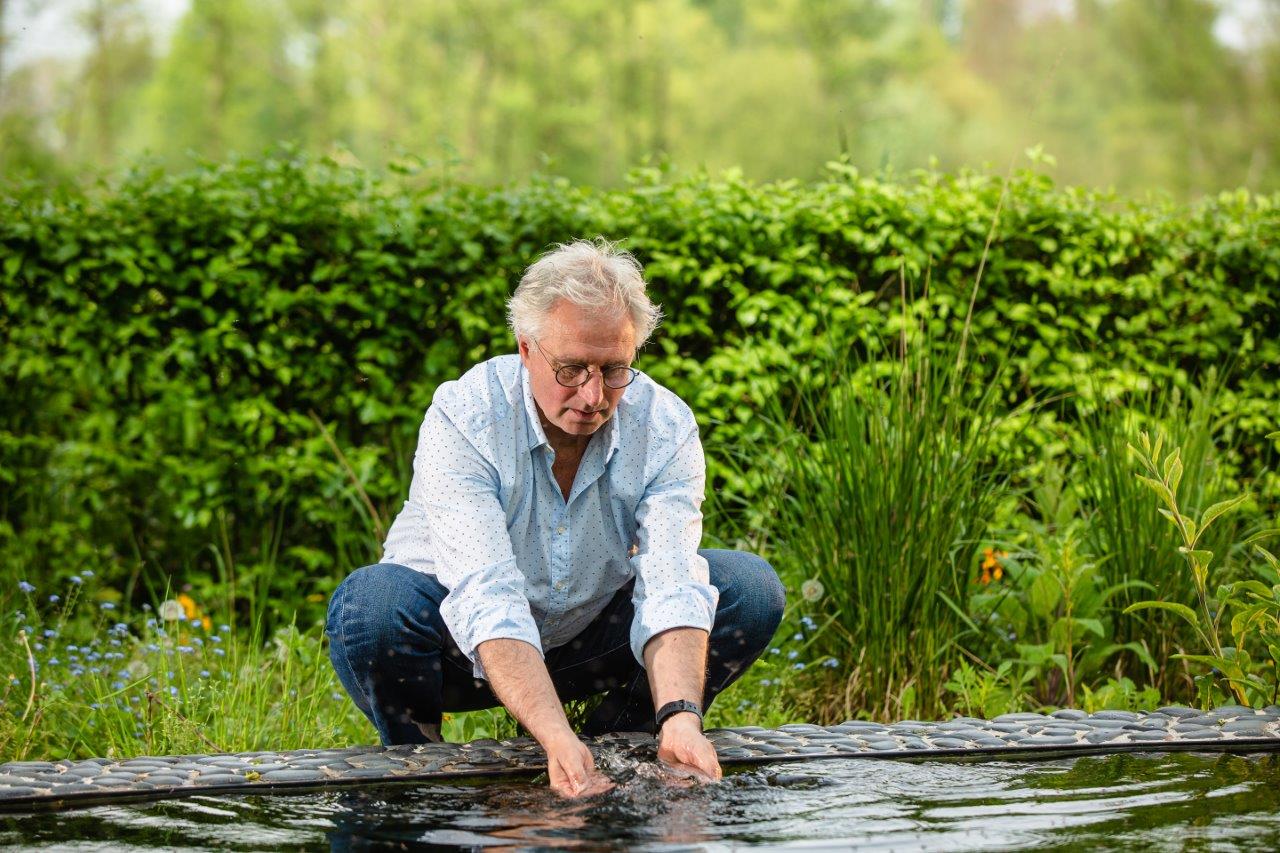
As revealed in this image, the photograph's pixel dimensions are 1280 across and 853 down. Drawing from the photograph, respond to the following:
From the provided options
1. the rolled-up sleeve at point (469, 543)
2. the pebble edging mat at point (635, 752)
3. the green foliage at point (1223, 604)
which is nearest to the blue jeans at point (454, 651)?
the rolled-up sleeve at point (469, 543)

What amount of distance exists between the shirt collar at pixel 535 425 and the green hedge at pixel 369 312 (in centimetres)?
209

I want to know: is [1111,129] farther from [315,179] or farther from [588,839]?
[588,839]

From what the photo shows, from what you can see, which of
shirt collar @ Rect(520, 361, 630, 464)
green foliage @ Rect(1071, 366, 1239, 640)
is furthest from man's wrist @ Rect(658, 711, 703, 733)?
green foliage @ Rect(1071, 366, 1239, 640)

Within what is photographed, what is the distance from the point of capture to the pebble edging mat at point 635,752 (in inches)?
110

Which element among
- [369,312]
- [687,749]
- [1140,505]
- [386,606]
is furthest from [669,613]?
[369,312]

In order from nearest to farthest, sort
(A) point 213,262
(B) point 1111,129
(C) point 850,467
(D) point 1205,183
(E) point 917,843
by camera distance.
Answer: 1. (E) point 917,843
2. (C) point 850,467
3. (A) point 213,262
4. (D) point 1205,183
5. (B) point 1111,129

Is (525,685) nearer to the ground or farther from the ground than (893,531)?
nearer to the ground

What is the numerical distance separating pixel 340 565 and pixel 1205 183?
30.3m

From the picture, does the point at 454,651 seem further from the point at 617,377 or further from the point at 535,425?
the point at 617,377

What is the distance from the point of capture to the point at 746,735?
126 inches

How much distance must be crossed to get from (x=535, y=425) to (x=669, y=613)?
0.60 metres

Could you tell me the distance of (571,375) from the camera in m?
3.11

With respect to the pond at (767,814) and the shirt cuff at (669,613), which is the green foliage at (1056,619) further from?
the shirt cuff at (669,613)

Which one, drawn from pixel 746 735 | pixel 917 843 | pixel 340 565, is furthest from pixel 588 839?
pixel 340 565
